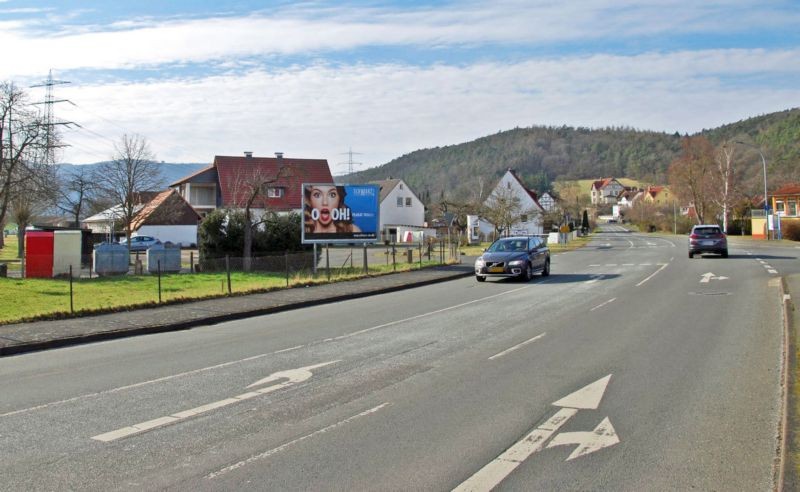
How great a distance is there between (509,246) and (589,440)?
792 inches

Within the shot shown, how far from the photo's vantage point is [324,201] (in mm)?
31391

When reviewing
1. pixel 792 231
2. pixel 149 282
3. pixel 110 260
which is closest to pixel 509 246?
pixel 149 282

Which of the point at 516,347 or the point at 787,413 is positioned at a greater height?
the point at 787,413

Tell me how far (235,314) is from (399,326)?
4.87 m

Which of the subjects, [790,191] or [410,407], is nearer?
[410,407]

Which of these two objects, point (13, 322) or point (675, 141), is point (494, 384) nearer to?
point (13, 322)

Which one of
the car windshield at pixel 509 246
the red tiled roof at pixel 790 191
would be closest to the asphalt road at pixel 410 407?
the car windshield at pixel 509 246

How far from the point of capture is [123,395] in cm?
840

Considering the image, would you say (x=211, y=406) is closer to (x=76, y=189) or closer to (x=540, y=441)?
(x=540, y=441)

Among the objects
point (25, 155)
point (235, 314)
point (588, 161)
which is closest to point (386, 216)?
point (25, 155)

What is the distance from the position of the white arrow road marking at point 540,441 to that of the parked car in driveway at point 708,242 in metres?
30.1

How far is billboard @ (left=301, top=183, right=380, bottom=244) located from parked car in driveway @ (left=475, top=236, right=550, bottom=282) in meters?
7.13

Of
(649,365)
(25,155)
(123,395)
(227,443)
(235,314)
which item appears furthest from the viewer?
(25,155)

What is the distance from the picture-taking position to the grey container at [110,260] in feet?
105
